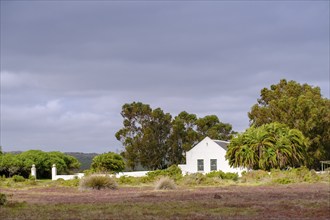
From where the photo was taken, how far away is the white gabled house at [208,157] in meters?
57.1

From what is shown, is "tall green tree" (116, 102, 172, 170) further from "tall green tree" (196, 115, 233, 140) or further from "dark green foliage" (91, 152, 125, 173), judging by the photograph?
"dark green foliage" (91, 152, 125, 173)

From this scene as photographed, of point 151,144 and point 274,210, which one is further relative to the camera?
point 151,144

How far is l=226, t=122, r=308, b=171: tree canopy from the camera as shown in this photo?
49094 mm

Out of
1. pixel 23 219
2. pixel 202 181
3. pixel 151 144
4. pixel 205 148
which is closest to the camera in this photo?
pixel 23 219

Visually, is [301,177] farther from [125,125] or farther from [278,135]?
[125,125]

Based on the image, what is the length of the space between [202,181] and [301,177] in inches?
271

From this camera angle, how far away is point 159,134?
78.9m

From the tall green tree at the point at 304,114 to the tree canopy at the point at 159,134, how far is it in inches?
498

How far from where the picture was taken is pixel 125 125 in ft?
262

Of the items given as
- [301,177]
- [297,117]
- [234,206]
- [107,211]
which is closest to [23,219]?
[107,211]

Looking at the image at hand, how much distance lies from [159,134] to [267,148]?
102 ft

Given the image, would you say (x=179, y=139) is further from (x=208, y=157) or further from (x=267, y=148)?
(x=267, y=148)

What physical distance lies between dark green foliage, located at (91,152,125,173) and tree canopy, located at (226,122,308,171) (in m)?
13.4

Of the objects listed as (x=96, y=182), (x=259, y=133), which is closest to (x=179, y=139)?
(x=259, y=133)
